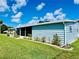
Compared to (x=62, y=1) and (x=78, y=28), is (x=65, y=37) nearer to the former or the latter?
(x=78, y=28)

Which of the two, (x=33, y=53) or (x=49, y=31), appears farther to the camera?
(x=49, y=31)

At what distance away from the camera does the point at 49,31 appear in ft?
73.5

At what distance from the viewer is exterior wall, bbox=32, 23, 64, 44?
20.5m

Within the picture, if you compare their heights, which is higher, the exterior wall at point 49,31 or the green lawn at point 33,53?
the exterior wall at point 49,31

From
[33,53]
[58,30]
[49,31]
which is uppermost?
[58,30]

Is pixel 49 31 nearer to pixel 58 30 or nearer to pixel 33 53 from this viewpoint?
pixel 58 30

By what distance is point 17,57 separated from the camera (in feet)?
34.7

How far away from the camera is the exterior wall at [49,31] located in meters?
20.5

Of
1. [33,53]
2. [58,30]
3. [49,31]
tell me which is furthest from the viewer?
[49,31]

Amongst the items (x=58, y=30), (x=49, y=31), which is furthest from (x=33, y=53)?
(x=49, y=31)

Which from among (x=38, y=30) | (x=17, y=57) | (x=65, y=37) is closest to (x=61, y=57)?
(x=17, y=57)

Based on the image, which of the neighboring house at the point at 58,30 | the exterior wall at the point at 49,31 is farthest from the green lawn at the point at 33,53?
the exterior wall at the point at 49,31

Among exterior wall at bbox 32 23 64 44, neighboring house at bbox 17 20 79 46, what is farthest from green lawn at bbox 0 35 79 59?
exterior wall at bbox 32 23 64 44

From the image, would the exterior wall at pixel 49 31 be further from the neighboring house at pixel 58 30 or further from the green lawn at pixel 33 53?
the green lawn at pixel 33 53
